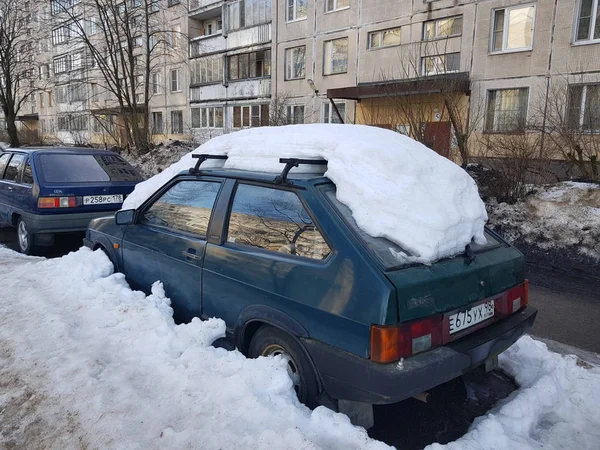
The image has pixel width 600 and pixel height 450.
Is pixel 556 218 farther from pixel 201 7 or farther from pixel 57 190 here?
pixel 201 7

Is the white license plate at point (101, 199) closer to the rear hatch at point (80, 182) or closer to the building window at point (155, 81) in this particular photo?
the rear hatch at point (80, 182)

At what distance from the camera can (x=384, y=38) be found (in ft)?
69.8

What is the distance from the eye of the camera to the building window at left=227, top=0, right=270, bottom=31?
26625 mm

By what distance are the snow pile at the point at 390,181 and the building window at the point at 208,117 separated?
2798 cm

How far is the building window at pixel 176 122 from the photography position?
33.8 m

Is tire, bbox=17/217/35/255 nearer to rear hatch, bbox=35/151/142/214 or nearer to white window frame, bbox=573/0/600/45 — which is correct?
rear hatch, bbox=35/151/142/214

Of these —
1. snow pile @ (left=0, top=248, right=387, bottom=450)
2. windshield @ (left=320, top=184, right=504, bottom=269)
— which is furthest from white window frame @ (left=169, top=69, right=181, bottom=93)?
windshield @ (left=320, top=184, right=504, bottom=269)

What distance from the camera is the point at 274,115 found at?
57.6 ft

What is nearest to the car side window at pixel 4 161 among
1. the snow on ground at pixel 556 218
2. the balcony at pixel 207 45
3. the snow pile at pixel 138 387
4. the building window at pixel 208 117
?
the snow pile at pixel 138 387

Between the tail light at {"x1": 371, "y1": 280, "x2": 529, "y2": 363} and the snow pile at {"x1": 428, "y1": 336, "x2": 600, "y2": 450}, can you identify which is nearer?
the tail light at {"x1": 371, "y1": 280, "x2": 529, "y2": 363}

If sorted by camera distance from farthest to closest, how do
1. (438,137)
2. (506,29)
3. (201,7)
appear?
1. (201,7)
2. (506,29)
3. (438,137)

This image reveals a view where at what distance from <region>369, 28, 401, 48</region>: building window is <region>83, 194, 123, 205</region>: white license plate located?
56.4 ft

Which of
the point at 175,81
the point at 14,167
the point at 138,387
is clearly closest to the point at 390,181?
the point at 138,387

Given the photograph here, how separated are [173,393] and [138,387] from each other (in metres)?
0.27
